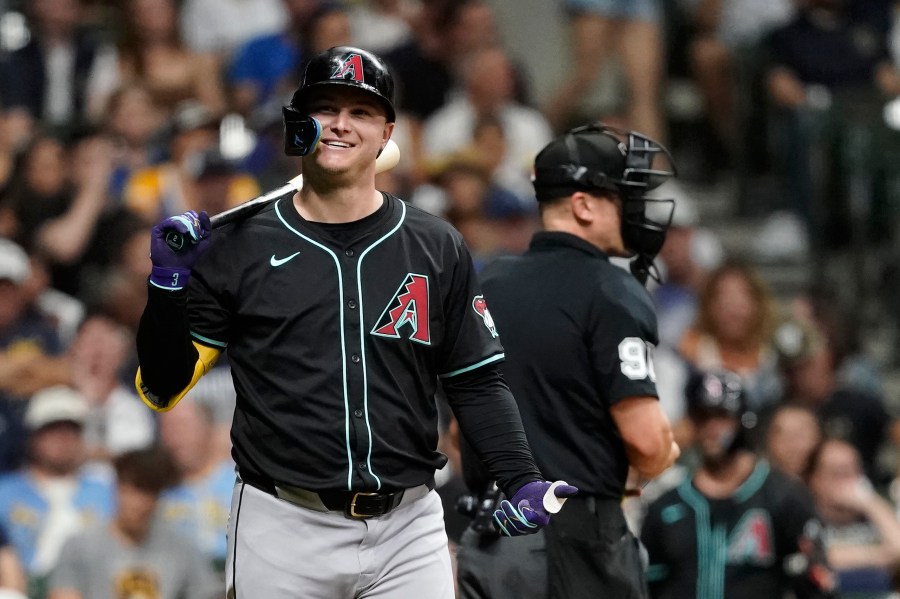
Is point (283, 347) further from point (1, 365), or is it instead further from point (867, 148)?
point (867, 148)

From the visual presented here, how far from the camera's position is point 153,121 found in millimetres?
9234

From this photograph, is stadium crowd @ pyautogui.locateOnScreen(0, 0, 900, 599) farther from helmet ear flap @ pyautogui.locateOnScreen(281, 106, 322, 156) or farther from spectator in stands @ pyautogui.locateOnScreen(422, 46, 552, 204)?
helmet ear flap @ pyautogui.locateOnScreen(281, 106, 322, 156)

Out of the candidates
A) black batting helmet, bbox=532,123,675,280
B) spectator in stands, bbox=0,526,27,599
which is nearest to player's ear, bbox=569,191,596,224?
black batting helmet, bbox=532,123,675,280

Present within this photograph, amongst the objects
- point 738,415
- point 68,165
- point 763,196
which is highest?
point 738,415

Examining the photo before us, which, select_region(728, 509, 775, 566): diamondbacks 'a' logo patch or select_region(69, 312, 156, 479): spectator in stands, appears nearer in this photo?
select_region(728, 509, 775, 566): diamondbacks 'a' logo patch

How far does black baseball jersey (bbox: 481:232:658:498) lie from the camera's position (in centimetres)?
425

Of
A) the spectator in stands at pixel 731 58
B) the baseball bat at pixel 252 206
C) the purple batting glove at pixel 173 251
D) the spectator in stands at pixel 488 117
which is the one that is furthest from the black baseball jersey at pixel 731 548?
the spectator in stands at pixel 731 58

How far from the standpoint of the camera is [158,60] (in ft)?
31.5

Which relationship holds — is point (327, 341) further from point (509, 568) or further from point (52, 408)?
point (52, 408)

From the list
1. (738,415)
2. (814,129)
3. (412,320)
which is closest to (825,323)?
(814,129)

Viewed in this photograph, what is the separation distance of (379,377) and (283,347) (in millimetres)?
241

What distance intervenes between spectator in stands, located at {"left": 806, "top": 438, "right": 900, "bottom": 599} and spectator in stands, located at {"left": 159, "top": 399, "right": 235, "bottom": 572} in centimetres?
297

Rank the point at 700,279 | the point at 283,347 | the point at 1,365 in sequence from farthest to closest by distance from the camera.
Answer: the point at 700,279, the point at 1,365, the point at 283,347

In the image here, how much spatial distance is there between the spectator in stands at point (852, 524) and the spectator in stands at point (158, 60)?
4353 millimetres
